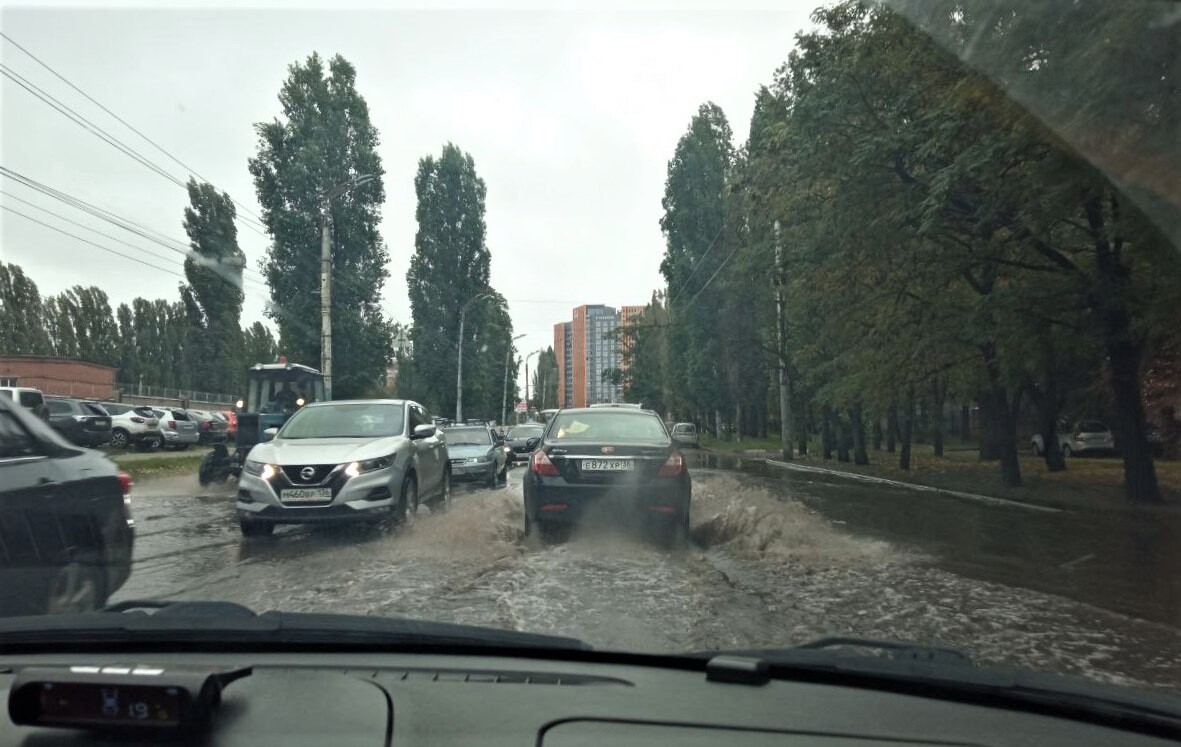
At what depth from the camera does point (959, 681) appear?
244 centimetres

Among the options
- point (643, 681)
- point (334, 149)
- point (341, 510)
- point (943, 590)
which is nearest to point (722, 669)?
point (643, 681)

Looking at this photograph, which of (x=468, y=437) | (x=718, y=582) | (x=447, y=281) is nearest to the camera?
(x=718, y=582)

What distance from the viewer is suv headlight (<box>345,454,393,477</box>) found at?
32.2 ft

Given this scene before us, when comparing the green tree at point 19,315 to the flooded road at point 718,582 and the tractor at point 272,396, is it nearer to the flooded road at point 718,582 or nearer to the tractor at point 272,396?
the tractor at point 272,396

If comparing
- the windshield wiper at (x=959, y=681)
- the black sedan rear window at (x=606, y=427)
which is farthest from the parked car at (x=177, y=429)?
the windshield wiper at (x=959, y=681)

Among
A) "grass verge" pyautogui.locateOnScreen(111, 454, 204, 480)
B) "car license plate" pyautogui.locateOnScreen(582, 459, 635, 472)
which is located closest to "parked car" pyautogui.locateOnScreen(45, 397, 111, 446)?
"grass verge" pyautogui.locateOnScreen(111, 454, 204, 480)

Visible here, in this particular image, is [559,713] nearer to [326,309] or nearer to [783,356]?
[326,309]

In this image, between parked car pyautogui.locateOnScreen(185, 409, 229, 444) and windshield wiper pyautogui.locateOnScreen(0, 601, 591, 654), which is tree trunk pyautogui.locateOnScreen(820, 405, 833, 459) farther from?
windshield wiper pyautogui.locateOnScreen(0, 601, 591, 654)

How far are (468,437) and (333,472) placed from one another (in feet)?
36.4

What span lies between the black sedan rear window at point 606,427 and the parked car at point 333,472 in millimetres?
1981

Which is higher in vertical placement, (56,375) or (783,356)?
(783,356)

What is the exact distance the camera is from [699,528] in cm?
1063

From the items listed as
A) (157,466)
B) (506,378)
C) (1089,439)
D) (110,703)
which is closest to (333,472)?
(110,703)

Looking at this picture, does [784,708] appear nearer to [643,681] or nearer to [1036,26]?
[643,681]
